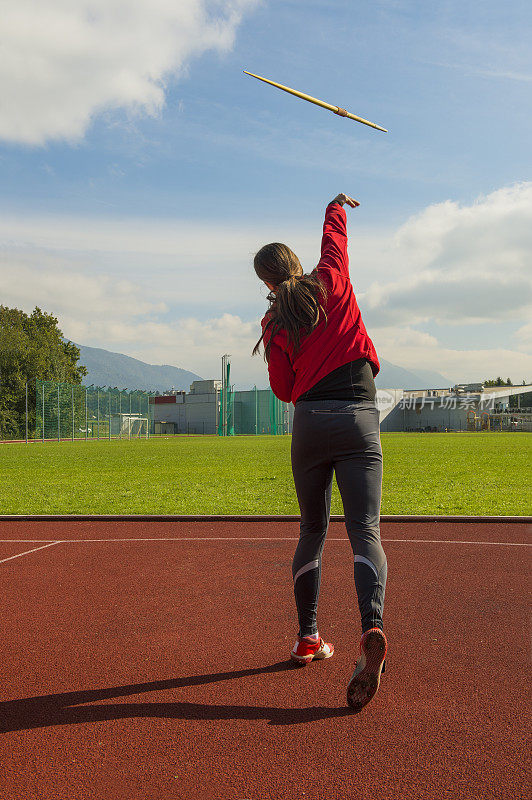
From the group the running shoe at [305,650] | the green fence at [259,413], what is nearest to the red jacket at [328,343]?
the running shoe at [305,650]

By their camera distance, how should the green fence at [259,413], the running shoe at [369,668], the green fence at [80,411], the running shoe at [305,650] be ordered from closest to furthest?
the running shoe at [369,668]
the running shoe at [305,650]
the green fence at [80,411]
the green fence at [259,413]

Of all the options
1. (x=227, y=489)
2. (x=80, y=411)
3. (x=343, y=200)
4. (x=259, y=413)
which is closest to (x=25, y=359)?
(x=80, y=411)

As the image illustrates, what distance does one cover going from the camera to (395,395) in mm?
78938

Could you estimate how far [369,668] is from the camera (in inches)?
112

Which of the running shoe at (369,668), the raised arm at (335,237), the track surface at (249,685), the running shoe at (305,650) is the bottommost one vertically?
the track surface at (249,685)

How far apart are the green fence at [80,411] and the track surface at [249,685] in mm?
39458

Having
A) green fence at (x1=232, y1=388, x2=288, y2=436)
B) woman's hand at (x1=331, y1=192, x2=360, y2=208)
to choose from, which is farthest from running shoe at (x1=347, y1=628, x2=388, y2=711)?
green fence at (x1=232, y1=388, x2=288, y2=436)

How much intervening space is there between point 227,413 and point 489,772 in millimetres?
58477

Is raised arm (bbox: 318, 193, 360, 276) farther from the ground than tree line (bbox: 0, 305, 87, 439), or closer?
closer

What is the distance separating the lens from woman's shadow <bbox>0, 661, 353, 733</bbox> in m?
2.91

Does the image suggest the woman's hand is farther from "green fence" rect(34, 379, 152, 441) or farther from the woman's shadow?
"green fence" rect(34, 379, 152, 441)

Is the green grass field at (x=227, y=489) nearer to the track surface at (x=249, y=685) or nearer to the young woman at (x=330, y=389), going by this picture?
the track surface at (x=249, y=685)

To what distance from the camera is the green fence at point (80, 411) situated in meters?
43.8

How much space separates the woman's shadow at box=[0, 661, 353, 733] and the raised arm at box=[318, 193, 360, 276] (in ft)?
6.68
